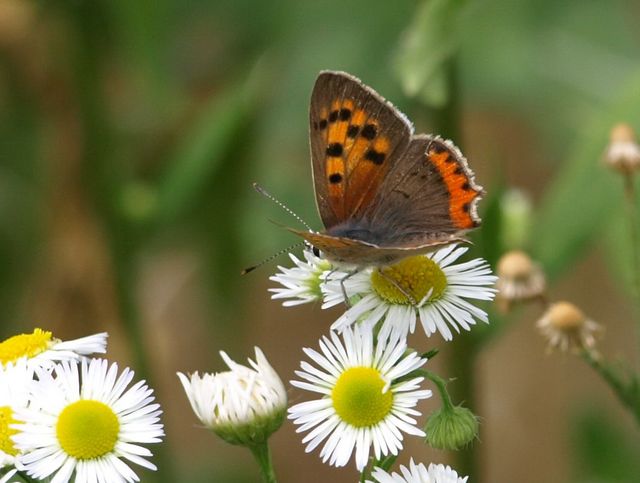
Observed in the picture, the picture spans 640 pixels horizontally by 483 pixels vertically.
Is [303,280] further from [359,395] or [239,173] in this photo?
[239,173]

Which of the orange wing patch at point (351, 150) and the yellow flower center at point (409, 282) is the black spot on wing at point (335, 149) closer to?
the orange wing patch at point (351, 150)

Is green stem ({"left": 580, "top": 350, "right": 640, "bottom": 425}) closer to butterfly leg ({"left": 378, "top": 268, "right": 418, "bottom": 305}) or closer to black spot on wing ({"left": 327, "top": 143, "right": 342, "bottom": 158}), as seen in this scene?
butterfly leg ({"left": 378, "top": 268, "right": 418, "bottom": 305})

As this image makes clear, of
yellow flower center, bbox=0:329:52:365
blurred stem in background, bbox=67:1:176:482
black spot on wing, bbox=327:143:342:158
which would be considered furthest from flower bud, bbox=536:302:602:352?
blurred stem in background, bbox=67:1:176:482

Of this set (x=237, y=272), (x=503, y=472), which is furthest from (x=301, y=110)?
(x=503, y=472)

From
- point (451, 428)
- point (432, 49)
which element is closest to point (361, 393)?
point (451, 428)

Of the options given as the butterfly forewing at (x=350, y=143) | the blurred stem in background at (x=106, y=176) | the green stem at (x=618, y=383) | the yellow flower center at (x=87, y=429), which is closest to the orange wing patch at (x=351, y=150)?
the butterfly forewing at (x=350, y=143)

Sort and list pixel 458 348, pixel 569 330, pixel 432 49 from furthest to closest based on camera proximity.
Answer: pixel 458 348, pixel 432 49, pixel 569 330
